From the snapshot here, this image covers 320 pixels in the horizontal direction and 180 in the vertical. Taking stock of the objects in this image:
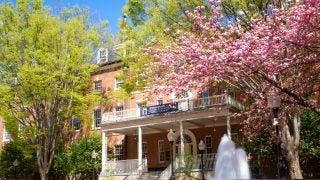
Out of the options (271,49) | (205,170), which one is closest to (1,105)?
(205,170)

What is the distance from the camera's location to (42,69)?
27422mm

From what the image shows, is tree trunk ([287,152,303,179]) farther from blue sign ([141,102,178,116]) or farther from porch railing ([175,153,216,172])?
blue sign ([141,102,178,116])

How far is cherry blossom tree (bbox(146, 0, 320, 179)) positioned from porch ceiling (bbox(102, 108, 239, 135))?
21.9 feet

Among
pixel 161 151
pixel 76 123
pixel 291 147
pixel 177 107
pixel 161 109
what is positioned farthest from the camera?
pixel 76 123

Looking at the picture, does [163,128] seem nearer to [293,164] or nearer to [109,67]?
[109,67]

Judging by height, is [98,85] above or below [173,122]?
above

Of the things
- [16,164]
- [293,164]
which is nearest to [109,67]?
[16,164]

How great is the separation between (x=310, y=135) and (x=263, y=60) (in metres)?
11.8

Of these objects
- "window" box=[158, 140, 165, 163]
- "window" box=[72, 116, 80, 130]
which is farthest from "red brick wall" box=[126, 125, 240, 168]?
"window" box=[72, 116, 80, 130]

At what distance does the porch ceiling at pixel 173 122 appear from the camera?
25.4 meters

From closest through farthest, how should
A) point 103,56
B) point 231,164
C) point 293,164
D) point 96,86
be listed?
point 231,164
point 293,164
point 96,86
point 103,56

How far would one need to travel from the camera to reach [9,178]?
35750 millimetres

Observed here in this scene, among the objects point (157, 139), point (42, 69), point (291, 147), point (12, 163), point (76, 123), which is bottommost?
point (12, 163)

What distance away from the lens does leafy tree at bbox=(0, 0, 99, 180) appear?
91.7 ft
